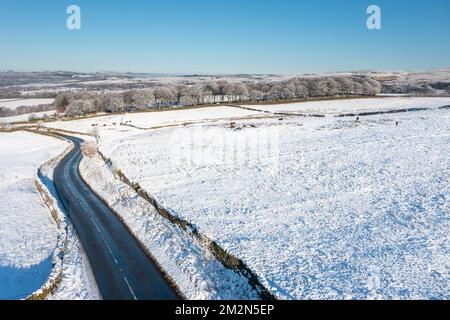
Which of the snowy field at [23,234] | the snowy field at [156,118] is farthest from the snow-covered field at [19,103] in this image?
the snowy field at [23,234]

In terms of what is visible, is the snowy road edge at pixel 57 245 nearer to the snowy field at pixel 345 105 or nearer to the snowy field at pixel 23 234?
the snowy field at pixel 23 234

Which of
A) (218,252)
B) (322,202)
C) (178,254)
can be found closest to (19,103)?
(178,254)

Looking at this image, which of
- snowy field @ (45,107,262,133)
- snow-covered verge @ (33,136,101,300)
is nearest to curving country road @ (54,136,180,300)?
snow-covered verge @ (33,136,101,300)

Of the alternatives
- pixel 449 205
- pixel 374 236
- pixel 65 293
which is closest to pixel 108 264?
pixel 65 293

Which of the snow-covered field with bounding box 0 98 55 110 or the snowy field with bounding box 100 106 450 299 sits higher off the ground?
the snow-covered field with bounding box 0 98 55 110

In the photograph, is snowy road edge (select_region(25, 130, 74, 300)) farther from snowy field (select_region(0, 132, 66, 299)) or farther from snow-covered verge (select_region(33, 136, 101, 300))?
snowy field (select_region(0, 132, 66, 299))

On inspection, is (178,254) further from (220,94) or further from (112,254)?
(220,94)

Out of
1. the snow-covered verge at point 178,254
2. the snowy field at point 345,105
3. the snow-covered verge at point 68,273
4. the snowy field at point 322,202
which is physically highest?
the snowy field at point 345,105
